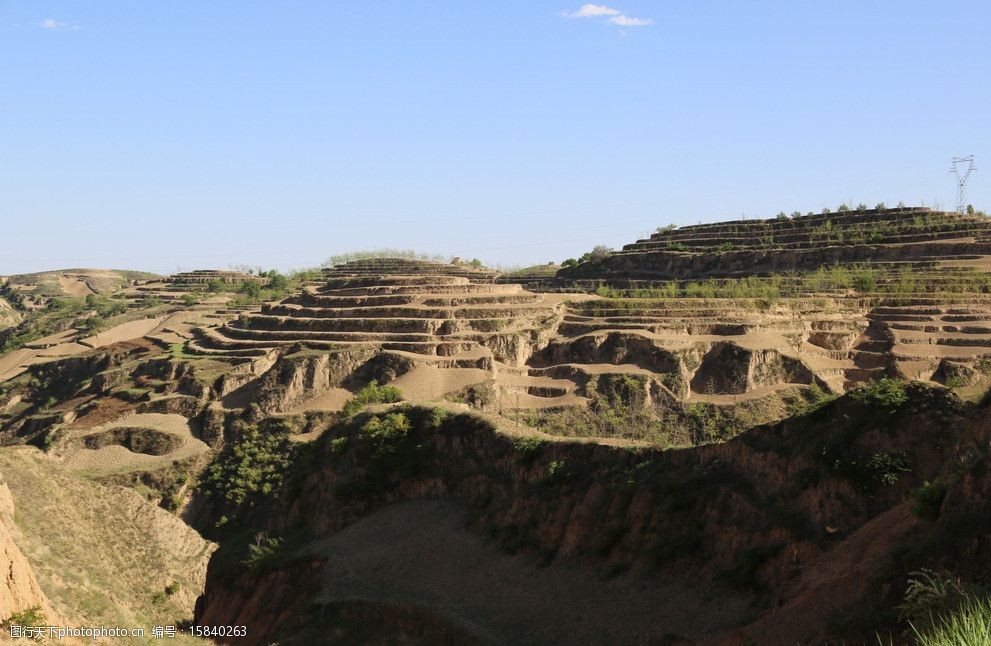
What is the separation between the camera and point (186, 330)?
6556 cm

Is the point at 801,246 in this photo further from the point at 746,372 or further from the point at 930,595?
the point at 930,595

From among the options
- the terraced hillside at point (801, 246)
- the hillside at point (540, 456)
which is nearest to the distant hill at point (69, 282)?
the hillside at point (540, 456)

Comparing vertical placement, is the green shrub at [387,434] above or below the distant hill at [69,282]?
below

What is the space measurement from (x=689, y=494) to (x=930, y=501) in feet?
22.0

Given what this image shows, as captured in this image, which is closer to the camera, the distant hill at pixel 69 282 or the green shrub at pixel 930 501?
the green shrub at pixel 930 501

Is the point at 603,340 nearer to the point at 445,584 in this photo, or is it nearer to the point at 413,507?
the point at 413,507

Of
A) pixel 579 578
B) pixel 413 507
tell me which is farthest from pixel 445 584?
pixel 413 507


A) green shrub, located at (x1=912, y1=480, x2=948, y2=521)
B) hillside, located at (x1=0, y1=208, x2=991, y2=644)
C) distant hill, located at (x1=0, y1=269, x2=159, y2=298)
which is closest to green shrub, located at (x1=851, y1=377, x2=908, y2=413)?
hillside, located at (x1=0, y1=208, x2=991, y2=644)

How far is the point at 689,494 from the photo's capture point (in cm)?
1931

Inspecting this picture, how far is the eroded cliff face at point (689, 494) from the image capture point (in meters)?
16.9

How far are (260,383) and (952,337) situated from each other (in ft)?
106

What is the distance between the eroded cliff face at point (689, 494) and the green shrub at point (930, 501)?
67 centimetres

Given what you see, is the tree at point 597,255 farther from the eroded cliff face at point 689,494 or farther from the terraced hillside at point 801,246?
the eroded cliff face at point 689,494

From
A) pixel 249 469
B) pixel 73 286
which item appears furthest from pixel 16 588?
pixel 73 286
